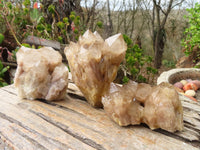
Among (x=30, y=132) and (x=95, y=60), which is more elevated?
(x=95, y=60)

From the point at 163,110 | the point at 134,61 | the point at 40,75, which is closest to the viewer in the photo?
the point at 163,110

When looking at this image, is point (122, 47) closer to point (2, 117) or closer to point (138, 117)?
point (138, 117)

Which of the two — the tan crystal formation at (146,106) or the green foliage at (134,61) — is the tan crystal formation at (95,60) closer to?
the tan crystal formation at (146,106)

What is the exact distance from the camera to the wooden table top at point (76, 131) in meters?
0.65

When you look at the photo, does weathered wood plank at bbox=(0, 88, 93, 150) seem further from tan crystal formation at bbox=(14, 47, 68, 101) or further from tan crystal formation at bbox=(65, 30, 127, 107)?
tan crystal formation at bbox=(65, 30, 127, 107)

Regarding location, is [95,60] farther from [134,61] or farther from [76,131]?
[134,61]

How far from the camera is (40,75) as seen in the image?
903 millimetres

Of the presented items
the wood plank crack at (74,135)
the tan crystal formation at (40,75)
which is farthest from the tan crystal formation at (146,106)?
the tan crystal formation at (40,75)

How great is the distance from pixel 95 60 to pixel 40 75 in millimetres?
350

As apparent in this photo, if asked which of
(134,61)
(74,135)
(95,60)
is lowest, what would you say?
(74,135)

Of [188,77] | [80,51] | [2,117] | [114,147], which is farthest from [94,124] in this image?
[188,77]

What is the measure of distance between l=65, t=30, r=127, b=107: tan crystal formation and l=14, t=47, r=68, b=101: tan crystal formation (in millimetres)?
136

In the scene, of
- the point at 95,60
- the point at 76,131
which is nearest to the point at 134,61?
the point at 95,60

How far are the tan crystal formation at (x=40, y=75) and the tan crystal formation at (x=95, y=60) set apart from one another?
0.14m
